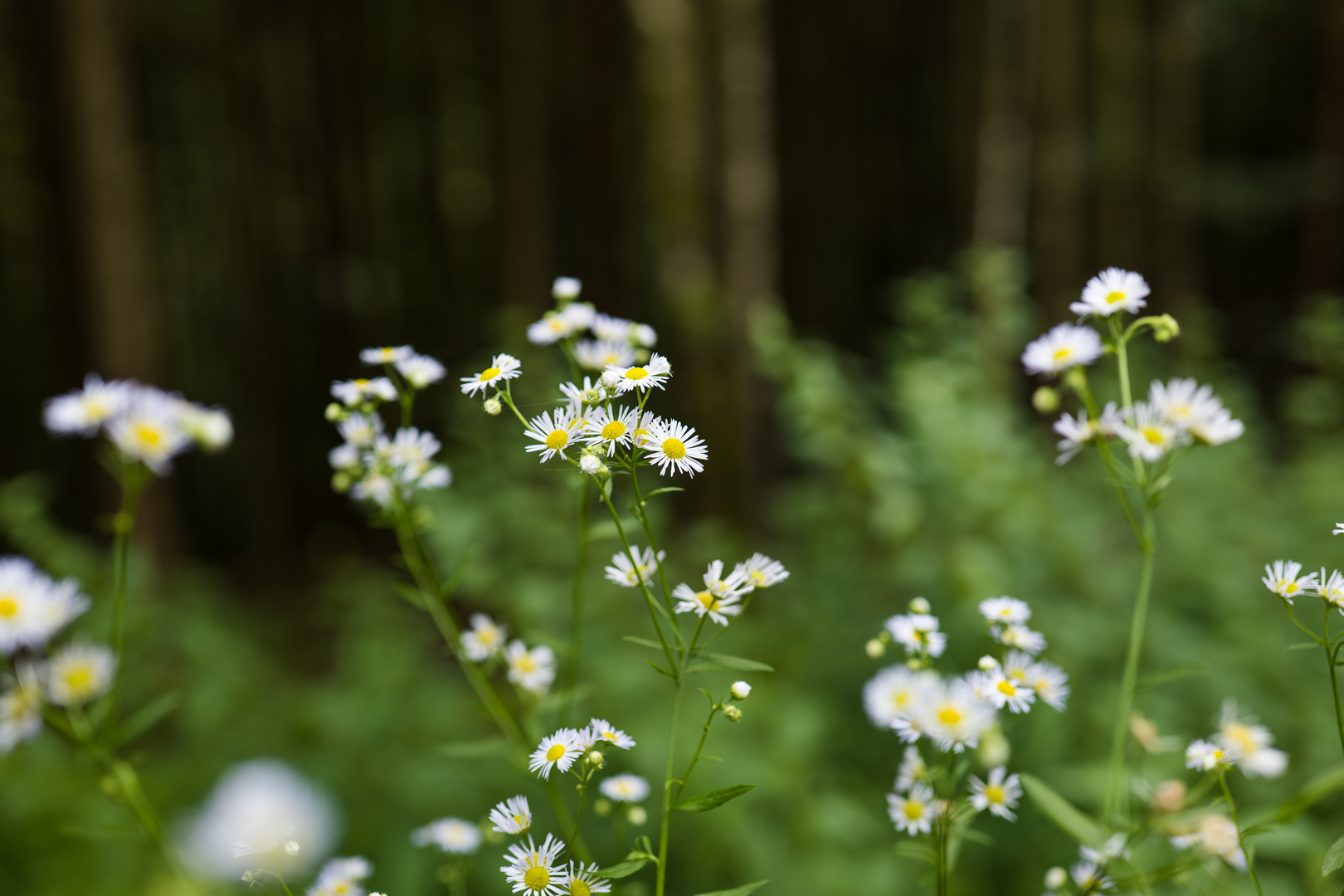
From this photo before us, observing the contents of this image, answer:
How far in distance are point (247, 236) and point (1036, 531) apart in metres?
11.6

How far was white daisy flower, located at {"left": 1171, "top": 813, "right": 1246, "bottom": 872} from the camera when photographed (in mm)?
721

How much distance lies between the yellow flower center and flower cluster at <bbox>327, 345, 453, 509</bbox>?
0.44 m

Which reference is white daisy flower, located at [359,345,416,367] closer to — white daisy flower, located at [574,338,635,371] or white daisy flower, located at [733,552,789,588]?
white daisy flower, located at [574,338,635,371]

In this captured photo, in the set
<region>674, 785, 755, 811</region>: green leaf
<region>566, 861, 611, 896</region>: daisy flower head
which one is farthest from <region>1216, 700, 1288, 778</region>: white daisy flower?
<region>566, 861, 611, 896</region>: daisy flower head

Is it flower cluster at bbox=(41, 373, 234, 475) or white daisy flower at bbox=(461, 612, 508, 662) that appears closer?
flower cluster at bbox=(41, 373, 234, 475)

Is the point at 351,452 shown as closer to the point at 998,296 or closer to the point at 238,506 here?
the point at 998,296

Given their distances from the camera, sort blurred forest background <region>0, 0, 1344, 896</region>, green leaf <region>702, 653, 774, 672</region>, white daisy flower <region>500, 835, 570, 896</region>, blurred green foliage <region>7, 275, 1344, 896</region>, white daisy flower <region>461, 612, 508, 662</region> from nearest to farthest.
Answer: white daisy flower <region>500, 835, 570, 896</region>, green leaf <region>702, 653, 774, 672</region>, white daisy flower <region>461, 612, 508, 662</region>, blurred green foliage <region>7, 275, 1344, 896</region>, blurred forest background <region>0, 0, 1344, 896</region>

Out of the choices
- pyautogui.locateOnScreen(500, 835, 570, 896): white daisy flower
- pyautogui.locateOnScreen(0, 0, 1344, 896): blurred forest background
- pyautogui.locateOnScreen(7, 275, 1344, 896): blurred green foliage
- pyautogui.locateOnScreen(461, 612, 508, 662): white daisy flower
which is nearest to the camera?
pyautogui.locateOnScreen(500, 835, 570, 896): white daisy flower

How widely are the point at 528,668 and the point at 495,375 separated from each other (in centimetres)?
41

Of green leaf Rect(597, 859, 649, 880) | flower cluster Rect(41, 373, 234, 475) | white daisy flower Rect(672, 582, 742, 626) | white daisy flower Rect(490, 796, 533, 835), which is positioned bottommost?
green leaf Rect(597, 859, 649, 880)

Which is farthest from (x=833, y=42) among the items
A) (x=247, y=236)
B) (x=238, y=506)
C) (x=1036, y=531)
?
(x=1036, y=531)

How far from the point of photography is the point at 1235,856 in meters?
0.74

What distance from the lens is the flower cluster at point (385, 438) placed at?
34.0 inches

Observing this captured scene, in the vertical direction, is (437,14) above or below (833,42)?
below
